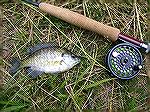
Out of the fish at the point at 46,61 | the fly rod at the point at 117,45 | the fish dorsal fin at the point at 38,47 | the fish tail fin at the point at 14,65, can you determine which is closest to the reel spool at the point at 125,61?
the fly rod at the point at 117,45

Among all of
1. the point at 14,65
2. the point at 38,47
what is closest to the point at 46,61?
the point at 38,47

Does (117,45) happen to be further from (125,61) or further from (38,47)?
(38,47)

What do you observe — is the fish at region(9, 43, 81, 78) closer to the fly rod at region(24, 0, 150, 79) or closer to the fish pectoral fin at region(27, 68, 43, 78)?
the fish pectoral fin at region(27, 68, 43, 78)

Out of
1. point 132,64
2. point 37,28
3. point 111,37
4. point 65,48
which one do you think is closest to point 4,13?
point 37,28

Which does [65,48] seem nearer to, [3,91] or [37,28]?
[37,28]

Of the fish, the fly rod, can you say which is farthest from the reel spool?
the fish

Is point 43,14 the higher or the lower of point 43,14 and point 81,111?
the higher
